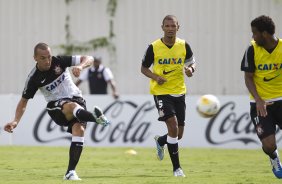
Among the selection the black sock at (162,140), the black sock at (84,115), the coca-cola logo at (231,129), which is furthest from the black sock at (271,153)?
the coca-cola logo at (231,129)

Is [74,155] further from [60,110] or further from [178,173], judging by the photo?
[178,173]

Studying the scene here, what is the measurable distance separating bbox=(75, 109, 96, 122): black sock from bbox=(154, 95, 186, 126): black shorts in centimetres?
167

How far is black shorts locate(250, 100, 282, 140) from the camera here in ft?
36.8

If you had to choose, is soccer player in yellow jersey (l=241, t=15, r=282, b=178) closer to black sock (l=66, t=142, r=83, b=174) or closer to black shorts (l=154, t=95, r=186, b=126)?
black shorts (l=154, t=95, r=186, b=126)

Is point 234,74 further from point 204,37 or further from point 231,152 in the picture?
point 231,152

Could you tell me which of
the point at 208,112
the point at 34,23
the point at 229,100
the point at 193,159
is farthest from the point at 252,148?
the point at 34,23

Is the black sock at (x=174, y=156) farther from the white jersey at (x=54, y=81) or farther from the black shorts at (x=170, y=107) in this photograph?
the white jersey at (x=54, y=81)

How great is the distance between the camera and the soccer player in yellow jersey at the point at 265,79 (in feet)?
36.1

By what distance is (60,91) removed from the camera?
40.9ft

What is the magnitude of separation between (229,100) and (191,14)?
25.6ft

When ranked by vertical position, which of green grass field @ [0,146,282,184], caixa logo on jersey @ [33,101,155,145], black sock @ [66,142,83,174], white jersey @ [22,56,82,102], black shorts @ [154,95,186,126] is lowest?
caixa logo on jersey @ [33,101,155,145]

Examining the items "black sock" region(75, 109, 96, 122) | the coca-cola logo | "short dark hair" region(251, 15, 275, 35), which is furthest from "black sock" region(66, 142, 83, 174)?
the coca-cola logo

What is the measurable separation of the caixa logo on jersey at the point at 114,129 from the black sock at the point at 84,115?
10.2 m

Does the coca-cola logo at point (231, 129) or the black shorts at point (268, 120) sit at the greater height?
the black shorts at point (268, 120)
